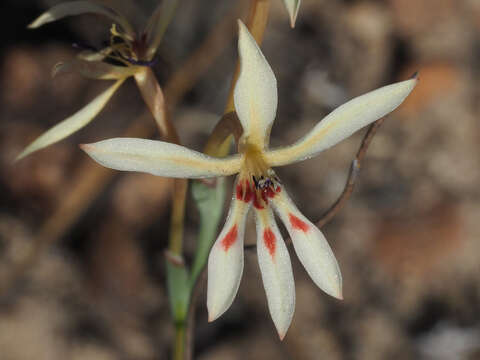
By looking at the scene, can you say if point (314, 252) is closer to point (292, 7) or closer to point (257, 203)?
point (257, 203)

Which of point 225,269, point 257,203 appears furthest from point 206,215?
point 225,269

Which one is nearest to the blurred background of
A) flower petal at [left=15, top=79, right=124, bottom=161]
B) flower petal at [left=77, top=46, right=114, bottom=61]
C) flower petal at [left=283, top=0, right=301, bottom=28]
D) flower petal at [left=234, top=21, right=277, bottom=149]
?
flower petal at [left=15, top=79, right=124, bottom=161]

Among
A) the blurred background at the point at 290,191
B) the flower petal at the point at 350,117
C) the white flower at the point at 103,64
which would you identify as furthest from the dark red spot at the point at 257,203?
the blurred background at the point at 290,191

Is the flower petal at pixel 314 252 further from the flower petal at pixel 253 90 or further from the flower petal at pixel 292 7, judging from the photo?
the flower petal at pixel 292 7

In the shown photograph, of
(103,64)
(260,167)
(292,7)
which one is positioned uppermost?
(292,7)

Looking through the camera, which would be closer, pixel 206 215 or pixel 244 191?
pixel 244 191

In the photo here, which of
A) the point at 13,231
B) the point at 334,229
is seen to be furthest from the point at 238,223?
the point at 13,231
